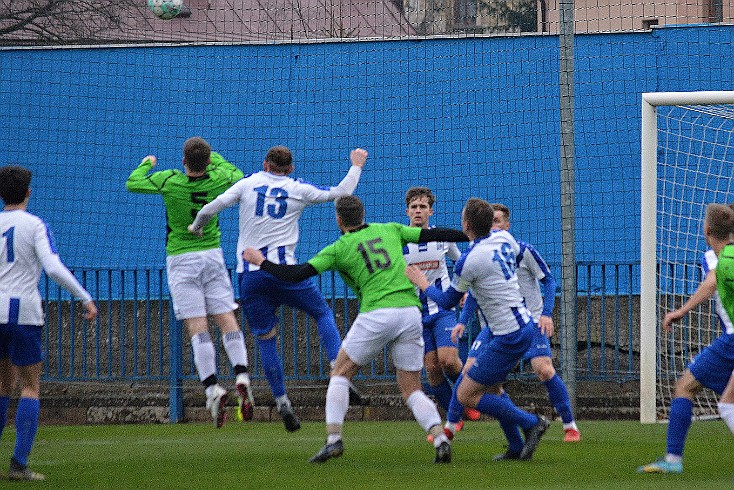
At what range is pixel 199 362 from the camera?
10.2m

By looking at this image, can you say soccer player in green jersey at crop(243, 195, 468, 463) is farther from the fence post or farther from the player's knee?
the fence post

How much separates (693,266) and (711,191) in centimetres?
122

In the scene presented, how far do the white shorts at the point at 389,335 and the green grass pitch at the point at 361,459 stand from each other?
2.44 feet

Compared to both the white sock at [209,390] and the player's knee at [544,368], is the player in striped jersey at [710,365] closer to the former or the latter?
the player's knee at [544,368]

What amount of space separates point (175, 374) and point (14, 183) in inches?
247

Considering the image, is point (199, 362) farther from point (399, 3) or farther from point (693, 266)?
point (399, 3)

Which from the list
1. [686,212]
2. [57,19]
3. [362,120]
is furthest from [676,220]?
[57,19]

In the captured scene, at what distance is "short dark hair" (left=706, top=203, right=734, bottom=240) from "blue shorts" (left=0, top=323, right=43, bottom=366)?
14.0 feet

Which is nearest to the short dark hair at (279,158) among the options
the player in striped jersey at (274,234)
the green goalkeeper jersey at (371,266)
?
the player in striped jersey at (274,234)

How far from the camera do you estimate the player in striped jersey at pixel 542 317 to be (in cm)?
984

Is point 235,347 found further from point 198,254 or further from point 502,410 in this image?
point 502,410

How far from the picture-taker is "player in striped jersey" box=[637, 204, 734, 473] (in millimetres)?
7328

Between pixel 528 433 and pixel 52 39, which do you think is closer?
pixel 528 433

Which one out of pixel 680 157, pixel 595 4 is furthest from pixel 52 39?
pixel 680 157
